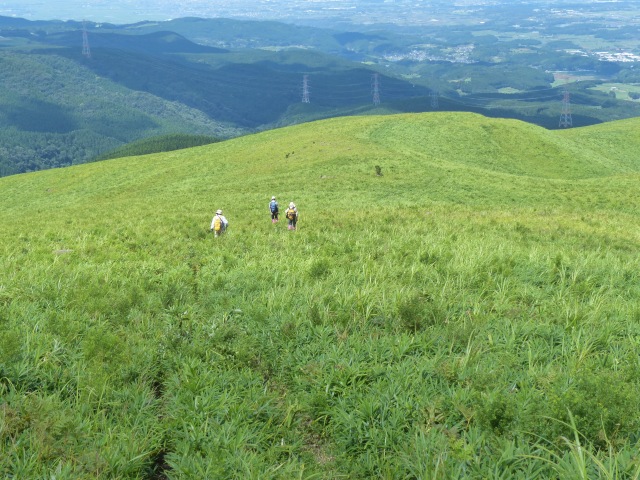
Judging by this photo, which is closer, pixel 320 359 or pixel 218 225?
pixel 320 359

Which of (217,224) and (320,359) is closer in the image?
(320,359)

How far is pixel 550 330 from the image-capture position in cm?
766

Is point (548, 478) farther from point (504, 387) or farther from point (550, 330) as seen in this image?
point (550, 330)

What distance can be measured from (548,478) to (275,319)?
473cm

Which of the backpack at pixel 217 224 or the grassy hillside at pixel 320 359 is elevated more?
the grassy hillside at pixel 320 359

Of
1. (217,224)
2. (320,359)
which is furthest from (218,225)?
(320,359)

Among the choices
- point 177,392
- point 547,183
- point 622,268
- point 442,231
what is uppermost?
point 177,392

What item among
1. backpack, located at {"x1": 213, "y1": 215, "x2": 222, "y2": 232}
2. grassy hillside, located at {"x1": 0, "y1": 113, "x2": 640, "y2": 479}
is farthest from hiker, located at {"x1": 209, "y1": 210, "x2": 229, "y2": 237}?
grassy hillside, located at {"x1": 0, "y1": 113, "x2": 640, "y2": 479}

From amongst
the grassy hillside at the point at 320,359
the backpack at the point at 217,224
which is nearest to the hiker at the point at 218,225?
the backpack at the point at 217,224

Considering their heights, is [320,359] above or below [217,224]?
above

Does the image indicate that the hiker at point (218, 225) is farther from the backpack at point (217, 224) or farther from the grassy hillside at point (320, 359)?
the grassy hillside at point (320, 359)

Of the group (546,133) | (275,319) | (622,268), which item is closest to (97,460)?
(275,319)

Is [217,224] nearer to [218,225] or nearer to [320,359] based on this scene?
[218,225]

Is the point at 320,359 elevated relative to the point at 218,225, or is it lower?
elevated
